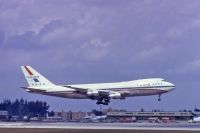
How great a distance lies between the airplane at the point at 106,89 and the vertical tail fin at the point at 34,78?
2.02 feet

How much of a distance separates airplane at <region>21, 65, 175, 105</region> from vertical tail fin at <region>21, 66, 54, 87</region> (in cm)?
62

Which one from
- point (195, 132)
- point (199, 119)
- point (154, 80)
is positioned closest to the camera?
point (195, 132)

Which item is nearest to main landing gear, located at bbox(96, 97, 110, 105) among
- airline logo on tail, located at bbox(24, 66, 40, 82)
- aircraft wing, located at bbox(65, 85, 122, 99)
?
aircraft wing, located at bbox(65, 85, 122, 99)

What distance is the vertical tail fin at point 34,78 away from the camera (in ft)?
478

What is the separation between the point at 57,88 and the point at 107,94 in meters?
13.5

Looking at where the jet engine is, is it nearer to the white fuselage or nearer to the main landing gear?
the white fuselage

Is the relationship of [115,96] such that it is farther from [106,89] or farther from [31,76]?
[31,76]

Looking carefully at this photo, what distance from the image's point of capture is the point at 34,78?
148875 millimetres

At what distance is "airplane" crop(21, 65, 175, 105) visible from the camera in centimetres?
13275

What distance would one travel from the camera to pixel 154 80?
13375cm

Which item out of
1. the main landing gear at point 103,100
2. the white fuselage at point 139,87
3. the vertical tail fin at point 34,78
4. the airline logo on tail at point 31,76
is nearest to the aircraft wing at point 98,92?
the white fuselage at point 139,87

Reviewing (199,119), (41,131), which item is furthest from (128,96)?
(41,131)

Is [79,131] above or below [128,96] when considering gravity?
below

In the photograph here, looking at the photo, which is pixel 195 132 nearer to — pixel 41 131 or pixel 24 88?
pixel 41 131
